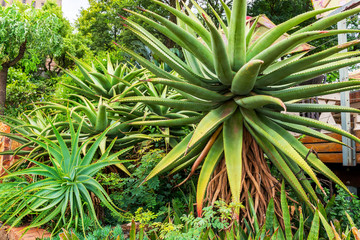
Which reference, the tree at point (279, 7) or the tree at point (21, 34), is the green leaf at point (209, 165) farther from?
the tree at point (279, 7)

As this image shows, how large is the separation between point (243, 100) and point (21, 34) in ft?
27.1

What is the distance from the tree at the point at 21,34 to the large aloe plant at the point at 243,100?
7.52 m

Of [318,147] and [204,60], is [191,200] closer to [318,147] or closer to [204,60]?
[204,60]

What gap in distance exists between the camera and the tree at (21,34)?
8320mm

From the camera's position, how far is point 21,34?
8336mm

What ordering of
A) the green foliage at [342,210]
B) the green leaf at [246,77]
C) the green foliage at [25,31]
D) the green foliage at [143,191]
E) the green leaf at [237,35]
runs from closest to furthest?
the green leaf at [246,77] < the green leaf at [237,35] < the green foliage at [342,210] < the green foliage at [143,191] < the green foliage at [25,31]

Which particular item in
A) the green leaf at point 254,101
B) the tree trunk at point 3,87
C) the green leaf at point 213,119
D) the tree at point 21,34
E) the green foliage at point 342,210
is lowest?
the green foliage at point 342,210

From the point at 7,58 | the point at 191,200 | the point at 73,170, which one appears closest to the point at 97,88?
the point at 73,170

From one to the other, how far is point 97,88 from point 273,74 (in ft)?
9.60

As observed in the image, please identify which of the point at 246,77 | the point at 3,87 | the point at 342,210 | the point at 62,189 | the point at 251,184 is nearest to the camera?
the point at 246,77

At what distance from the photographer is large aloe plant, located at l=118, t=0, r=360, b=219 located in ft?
6.56

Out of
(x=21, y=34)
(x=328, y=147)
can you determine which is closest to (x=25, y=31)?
(x=21, y=34)

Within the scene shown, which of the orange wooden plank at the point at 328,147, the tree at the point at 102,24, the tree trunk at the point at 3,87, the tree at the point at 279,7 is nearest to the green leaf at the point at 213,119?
the orange wooden plank at the point at 328,147

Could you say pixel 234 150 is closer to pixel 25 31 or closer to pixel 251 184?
pixel 251 184
